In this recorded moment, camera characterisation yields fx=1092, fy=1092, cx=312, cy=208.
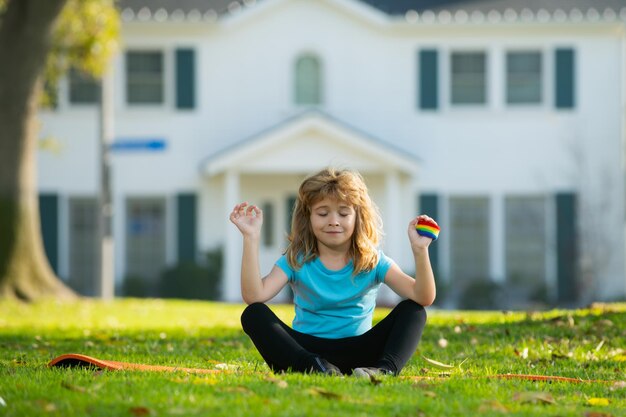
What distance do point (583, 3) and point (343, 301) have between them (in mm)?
17201

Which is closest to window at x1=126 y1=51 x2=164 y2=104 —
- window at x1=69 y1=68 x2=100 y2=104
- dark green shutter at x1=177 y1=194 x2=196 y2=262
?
window at x1=69 y1=68 x2=100 y2=104

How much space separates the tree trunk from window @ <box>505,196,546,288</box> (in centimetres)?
937

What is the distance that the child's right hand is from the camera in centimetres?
537

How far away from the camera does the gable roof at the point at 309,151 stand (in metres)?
20.0

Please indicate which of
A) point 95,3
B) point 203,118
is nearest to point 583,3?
point 203,118

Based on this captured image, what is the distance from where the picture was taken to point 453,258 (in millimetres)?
21031

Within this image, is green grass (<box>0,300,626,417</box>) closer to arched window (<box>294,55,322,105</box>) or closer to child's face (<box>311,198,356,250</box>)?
child's face (<box>311,198,356,250</box>)

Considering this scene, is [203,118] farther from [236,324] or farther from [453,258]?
[236,324]

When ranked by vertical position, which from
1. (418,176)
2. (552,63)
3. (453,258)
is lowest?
(453,258)

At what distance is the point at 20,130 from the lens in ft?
48.9

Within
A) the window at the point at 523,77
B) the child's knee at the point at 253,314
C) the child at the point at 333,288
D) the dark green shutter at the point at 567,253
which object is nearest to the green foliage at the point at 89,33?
the window at the point at 523,77

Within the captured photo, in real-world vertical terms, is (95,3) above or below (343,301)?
above

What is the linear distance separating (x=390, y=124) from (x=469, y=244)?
277 cm

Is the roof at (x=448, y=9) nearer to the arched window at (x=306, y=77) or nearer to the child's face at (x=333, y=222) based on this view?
the arched window at (x=306, y=77)
